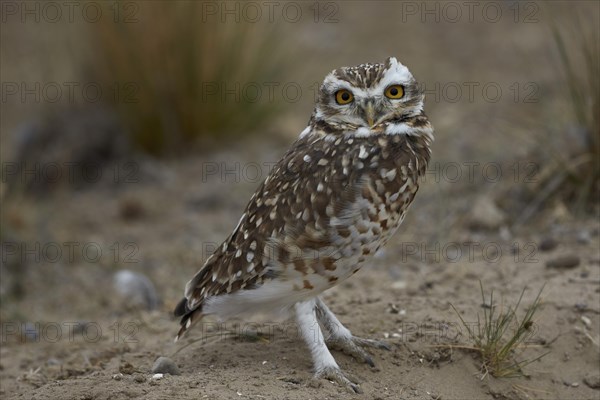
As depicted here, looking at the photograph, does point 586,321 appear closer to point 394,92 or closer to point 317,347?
point 317,347

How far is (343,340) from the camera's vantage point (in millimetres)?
5281

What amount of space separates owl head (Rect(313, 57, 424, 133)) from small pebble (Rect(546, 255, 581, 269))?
6.47 ft

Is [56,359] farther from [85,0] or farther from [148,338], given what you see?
[85,0]

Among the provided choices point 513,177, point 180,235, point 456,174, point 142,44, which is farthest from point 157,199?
point 513,177

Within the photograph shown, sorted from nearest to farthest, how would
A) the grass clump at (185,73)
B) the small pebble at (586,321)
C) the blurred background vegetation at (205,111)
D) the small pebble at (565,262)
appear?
the small pebble at (586,321) → the small pebble at (565,262) → the blurred background vegetation at (205,111) → the grass clump at (185,73)

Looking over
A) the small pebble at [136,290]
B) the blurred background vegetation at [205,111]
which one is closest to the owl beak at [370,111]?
the blurred background vegetation at [205,111]

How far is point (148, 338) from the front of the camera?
641cm

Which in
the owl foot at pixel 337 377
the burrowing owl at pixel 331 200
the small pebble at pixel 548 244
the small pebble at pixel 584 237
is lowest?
the owl foot at pixel 337 377

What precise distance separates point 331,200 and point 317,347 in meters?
0.83

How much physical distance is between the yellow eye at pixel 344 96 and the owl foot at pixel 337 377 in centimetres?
145

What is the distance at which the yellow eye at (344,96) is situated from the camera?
4906 millimetres

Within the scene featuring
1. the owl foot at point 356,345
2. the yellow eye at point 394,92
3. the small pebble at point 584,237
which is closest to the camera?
the yellow eye at point 394,92

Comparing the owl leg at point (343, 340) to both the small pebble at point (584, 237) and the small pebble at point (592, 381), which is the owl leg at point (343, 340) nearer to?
the small pebble at point (592, 381)

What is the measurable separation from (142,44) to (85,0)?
2.52ft
